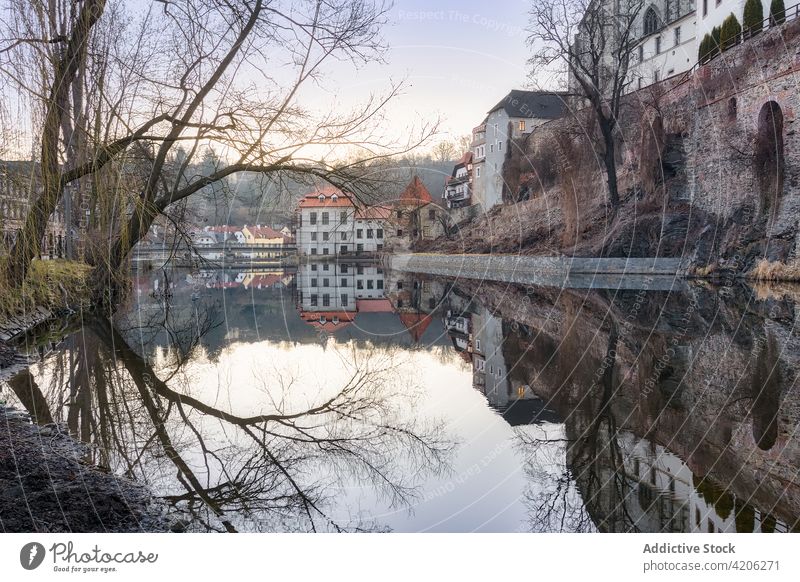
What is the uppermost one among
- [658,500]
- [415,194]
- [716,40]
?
[716,40]

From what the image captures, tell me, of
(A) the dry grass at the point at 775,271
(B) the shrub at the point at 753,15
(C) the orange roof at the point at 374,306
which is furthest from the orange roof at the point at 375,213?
(B) the shrub at the point at 753,15

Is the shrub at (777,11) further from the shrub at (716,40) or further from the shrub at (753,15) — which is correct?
the shrub at (716,40)

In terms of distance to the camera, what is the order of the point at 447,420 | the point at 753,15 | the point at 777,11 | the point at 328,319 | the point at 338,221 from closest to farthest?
the point at 447,420
the point at 338,221
the point at 328,319
the point at 777,11
the point at 753,15

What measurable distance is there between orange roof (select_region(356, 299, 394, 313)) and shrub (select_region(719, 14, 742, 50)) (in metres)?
17.4

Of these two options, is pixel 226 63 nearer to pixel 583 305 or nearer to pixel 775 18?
pixel 583 305

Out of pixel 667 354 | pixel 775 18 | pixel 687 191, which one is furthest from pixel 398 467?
pixel 687 191

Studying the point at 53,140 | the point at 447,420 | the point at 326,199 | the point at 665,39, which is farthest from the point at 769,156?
the point at 53,140

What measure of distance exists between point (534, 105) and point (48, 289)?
28406 mm

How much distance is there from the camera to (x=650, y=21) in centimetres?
4403

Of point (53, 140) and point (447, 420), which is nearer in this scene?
point (447, 420)

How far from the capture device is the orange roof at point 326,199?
11.4 m

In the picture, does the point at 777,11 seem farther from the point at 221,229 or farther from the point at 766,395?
the point at 221,229

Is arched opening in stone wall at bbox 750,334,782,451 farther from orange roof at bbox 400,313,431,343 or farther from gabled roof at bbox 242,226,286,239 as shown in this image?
gabled roof at bbox 242,226,286,239

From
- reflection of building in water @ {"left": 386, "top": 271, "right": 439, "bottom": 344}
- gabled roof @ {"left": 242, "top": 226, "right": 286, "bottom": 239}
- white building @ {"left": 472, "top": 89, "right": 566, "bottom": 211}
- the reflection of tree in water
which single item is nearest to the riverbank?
the reflection of tree in water
